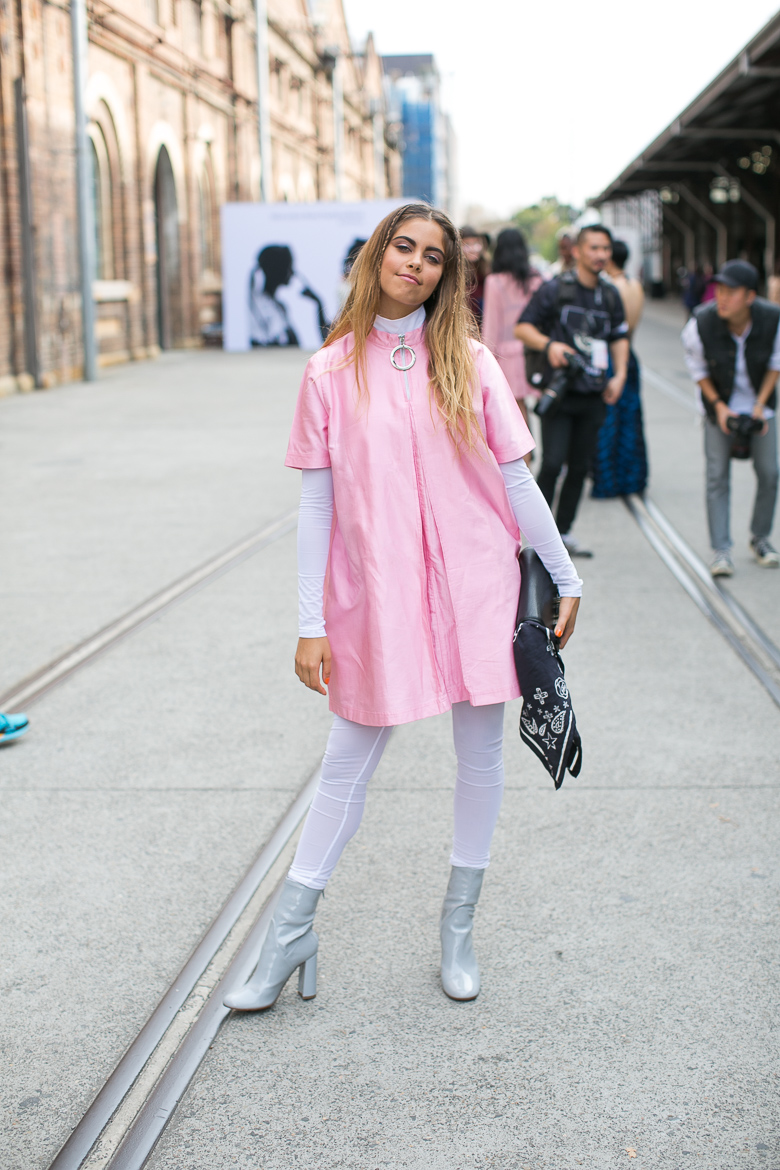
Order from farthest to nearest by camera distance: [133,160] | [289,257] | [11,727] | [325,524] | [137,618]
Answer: [289,257], [133,160], [137,618], [11,727], [325,524]

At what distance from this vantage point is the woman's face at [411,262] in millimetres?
2570

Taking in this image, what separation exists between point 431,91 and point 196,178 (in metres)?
82.8

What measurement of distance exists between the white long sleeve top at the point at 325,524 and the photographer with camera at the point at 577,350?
13.2 ft

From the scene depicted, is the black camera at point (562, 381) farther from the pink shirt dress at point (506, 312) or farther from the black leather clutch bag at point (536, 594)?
the black leather clutch bag at point (536, 594)

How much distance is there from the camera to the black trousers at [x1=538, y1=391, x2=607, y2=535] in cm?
689

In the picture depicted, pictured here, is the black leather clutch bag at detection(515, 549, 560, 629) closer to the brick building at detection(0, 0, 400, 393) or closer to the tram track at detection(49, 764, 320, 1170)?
the tram track at detection(49, 764, 320, 1170)

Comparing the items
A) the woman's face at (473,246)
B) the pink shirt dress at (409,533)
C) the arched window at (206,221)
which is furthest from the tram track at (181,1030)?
the arched window at (206,221)

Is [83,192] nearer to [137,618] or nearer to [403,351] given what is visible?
[137,618]

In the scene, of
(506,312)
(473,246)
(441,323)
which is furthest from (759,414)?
(441,323)

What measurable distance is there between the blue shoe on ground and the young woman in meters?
2.03

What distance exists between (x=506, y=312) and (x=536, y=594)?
19.3ft

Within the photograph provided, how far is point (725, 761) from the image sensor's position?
13.9ft

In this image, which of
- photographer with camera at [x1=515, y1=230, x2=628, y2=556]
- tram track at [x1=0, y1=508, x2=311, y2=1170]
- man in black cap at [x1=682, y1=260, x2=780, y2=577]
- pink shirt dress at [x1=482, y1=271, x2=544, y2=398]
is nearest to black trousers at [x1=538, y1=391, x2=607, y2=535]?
photographer with camera at [x1=515, y1=230, x2=628, y2=556]

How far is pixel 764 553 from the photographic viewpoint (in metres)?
7.16
